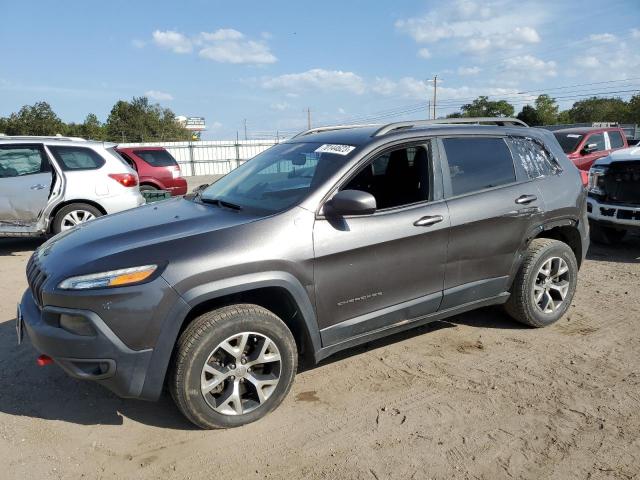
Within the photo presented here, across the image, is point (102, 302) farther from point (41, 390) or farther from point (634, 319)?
point (634, 319)

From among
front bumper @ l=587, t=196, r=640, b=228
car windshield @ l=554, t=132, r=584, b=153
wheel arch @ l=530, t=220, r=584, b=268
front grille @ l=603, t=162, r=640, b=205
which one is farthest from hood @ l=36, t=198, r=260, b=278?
car windshield @ l=554, t=132, r=584, b=153

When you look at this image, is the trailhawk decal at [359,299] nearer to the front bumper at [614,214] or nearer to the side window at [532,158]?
the side window at [532,158]

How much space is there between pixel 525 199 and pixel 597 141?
31.7 feet

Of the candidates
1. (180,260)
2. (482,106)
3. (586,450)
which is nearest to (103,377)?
(180,260)

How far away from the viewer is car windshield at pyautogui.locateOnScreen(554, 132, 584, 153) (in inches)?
461

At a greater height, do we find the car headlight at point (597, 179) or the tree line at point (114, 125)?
the tree line at point (114, 125)

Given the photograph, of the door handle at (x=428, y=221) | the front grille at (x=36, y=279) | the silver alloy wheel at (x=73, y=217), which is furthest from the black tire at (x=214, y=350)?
the silver alloy wheel at (x=73, y=217)

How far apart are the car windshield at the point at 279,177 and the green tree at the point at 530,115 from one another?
6876 centimetres

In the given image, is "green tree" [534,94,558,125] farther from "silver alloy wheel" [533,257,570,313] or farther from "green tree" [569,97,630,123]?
"silver alloy wheel" [533,257,570,313]

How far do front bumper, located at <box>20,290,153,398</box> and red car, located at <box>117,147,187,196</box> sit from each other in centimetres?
933

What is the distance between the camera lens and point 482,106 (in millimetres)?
71500

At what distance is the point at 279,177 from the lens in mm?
3734

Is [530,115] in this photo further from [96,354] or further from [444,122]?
[96,354]

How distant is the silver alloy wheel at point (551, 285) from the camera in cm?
425
